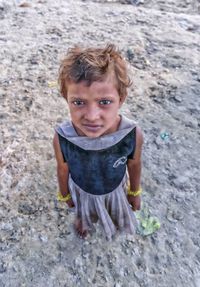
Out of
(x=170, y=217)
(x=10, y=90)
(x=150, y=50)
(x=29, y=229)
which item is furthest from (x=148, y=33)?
(x=29, y=229)

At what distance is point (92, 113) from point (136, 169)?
492mm

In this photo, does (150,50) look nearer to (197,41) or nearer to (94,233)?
(197,41)

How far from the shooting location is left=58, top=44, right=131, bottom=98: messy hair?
4.84 feet

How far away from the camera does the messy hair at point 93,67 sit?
147cm

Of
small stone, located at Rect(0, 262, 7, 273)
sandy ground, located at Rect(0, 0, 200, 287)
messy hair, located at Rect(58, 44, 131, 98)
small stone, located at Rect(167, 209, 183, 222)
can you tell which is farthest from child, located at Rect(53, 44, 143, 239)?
small stone, located at Rect(0, 262, 7, 273)

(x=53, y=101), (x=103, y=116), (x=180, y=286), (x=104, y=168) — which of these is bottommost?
(x=180, y=286)

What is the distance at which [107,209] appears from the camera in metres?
2.08

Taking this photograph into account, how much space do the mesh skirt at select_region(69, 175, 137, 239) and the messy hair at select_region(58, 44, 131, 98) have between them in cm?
60

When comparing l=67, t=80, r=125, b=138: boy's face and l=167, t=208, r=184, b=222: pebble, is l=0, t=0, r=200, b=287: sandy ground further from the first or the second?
l=67, t=80, r=125, b=138: boy's face

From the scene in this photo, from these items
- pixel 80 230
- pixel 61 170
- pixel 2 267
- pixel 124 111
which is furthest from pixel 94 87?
pixel 124 111

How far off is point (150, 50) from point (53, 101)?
1093mm

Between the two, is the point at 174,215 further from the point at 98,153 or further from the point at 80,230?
the point at 98,153

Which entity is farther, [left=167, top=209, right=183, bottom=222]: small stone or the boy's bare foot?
[left=167, top=209, right=183, bottom=222]: small stone

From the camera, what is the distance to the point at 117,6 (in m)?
4.46
